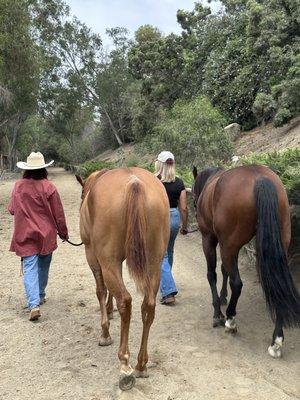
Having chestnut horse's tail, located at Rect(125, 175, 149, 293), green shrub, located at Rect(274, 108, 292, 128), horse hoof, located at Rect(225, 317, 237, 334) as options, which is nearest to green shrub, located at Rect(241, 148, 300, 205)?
horse hoof, located at Rect(225, 317, 237, 334)

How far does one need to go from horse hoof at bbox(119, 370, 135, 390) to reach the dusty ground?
55 millimetres

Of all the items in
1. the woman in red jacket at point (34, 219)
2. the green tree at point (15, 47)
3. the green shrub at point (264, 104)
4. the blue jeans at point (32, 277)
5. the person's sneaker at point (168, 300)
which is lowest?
the person's sneaker at point (168, 300)

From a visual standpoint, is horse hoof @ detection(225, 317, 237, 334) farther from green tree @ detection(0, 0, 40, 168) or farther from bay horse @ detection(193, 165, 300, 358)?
green tree @ detection(0, 0, 40, 168)

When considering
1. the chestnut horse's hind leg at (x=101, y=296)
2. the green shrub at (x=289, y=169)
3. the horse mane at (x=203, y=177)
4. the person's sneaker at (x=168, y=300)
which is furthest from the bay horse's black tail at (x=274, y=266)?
the person's sneaker at (x=168, y=300)

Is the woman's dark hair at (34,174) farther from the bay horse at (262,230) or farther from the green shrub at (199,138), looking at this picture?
the green shrub at (199,138)

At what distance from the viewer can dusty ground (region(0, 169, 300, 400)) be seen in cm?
350

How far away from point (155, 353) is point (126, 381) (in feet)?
2.46

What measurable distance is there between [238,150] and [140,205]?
14.9m

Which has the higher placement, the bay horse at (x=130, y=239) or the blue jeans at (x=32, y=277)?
the bay horse at (x=130, y=239)

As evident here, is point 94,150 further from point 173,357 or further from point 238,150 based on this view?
point 173,357

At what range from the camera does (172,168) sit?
5645mm

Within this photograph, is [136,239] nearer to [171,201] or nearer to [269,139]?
[171,201]

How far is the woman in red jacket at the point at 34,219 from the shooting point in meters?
5.26

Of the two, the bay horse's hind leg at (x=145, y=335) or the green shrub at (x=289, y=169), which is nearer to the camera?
the bay horse's hind leg at (x=145, y=335)
